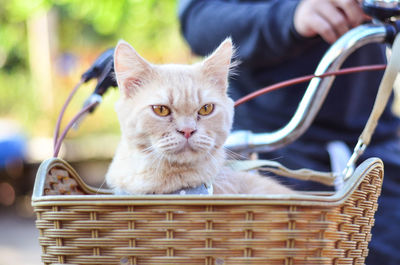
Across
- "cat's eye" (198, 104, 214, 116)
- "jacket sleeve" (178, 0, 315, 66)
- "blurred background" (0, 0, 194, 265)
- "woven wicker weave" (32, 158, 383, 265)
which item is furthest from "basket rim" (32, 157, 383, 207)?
"blurred background" (0, 0, 194, 265)

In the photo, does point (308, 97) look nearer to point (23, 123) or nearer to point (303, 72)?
point (303, 72)

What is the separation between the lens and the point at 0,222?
17.5 ft

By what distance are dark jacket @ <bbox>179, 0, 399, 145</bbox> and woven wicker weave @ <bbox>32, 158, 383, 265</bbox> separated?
88 cm

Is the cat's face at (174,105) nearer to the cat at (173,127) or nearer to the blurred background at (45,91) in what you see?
the cat at (173,127)

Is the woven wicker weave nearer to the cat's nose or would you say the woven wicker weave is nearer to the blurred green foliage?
the cat's nose

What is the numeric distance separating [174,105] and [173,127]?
5 cm

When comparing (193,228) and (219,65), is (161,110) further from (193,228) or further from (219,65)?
(193,228)

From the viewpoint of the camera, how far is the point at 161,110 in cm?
112

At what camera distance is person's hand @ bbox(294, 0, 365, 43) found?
1.30m

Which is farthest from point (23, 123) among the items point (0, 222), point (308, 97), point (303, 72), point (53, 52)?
point (308, 97)

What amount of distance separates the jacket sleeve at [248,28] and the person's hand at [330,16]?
0.32ft

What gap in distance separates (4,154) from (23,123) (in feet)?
4.34

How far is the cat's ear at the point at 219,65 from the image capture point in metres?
1.21

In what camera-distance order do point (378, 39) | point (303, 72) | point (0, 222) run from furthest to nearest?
point (0, 222) < point (303, 72) < point (378, 39)
